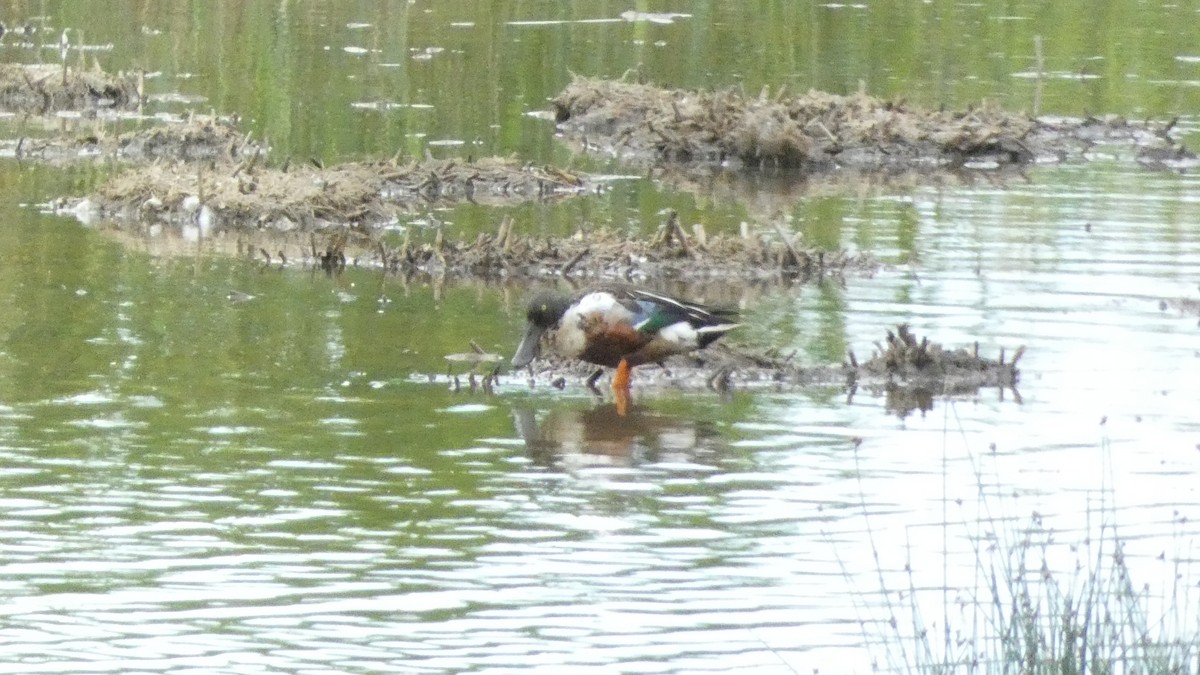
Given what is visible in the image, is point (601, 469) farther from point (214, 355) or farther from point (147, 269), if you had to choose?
point (147, 269)

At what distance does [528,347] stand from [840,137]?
12847 millimetres

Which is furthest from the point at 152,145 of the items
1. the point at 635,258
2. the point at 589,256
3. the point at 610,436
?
the point at 610,436

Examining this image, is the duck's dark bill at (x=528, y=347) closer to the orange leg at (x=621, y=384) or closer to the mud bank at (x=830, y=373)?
the mud bank at (x=830, y=373)

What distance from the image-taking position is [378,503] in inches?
436

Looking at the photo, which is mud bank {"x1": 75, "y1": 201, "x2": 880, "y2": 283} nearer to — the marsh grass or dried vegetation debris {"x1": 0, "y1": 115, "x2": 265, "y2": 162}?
dried vegetation debris {"x1": 0, "y1": 115, "x2": 265, "y2": 162}

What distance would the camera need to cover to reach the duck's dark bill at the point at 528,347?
1365 cm

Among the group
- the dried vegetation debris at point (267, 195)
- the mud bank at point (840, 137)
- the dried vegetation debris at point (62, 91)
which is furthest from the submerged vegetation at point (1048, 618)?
the dried vegetation debris at point (62, 91)

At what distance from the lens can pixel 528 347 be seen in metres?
13.7

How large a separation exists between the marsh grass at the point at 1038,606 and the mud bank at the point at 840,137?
13726mm

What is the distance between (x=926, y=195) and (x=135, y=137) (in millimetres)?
8828

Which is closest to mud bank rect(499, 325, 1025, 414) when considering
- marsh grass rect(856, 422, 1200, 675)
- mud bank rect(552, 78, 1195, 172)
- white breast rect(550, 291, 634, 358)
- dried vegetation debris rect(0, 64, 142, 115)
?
white breast rect(550, 291, 634, 358)

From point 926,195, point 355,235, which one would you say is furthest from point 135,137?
point 926,195

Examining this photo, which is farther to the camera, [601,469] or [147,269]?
[147,269]

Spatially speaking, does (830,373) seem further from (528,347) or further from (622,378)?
(528,347)
